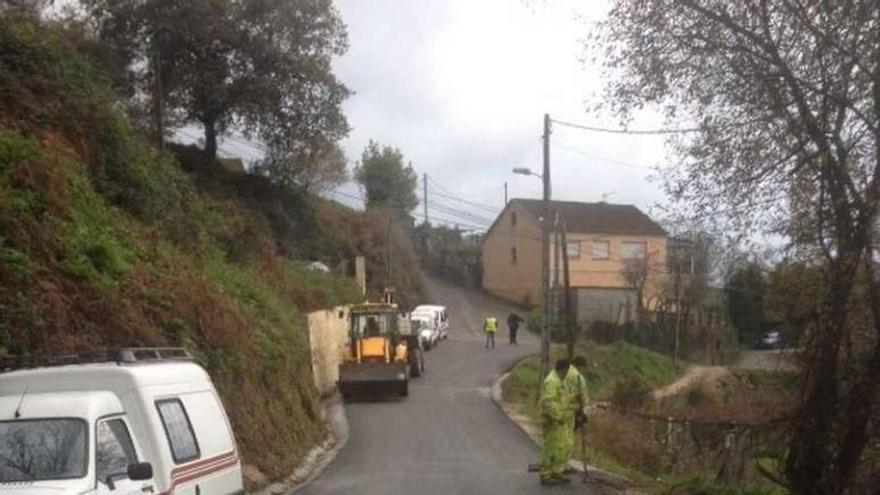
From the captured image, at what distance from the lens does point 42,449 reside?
9664 mm

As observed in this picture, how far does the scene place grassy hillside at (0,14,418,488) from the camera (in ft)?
53.9

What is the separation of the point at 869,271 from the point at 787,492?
11.9 ft

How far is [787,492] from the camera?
1590 centimetres

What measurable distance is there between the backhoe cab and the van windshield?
93.1ft

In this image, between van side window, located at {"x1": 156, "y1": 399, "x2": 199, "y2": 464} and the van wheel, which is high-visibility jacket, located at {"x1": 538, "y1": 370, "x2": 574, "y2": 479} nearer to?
van side window, located at {"x1": 156, "y1": 399, "x2": 199, "y2": 464}

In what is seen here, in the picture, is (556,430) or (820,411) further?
(556,430)

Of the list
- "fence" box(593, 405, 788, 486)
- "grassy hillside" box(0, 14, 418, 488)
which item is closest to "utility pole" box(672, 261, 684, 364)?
"grassy hillside" box(0, 14, 418, 488)

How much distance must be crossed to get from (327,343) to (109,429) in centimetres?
3089

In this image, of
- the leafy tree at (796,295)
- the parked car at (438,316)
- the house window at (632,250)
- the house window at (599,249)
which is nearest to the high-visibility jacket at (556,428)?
the leafy tree at (796,295)

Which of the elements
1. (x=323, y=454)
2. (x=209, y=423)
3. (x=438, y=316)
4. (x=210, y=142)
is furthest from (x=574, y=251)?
(x=209, y=423)

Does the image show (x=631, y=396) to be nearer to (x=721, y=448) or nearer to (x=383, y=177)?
(x=721, y=448)

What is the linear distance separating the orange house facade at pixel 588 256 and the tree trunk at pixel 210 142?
104ft

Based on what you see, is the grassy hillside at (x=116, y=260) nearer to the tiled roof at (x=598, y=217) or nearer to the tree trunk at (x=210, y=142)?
the tree trunk at (x=210, y=142)

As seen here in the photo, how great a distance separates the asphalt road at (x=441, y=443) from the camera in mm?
19141
